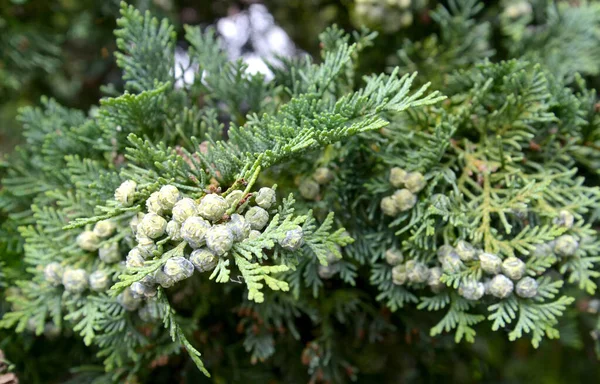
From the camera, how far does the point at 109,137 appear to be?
73 centimetres

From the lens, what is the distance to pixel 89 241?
72cm

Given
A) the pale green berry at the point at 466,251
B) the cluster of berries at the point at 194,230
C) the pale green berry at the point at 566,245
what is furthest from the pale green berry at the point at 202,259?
the pale green berry at the point at 566,245

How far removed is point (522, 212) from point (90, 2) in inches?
36.8

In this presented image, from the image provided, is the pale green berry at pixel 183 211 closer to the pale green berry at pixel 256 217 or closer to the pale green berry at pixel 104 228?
the pale green berry at pixel 256 217

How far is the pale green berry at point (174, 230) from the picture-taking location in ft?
1.87

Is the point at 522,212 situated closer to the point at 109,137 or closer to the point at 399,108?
the point at 399,108

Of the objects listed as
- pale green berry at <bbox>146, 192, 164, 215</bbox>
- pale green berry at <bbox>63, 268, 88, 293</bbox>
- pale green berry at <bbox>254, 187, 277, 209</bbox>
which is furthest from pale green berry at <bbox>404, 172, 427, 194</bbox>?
pale green berry at <bbox>63, 268, 88, 293</bbox>

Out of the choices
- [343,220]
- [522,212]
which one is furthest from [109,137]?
[522,212]

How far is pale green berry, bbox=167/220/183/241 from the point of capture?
570 millimetres

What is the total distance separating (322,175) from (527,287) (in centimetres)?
29

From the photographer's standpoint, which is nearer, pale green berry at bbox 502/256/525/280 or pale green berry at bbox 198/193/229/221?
pale green berry at bbox 198/193/229/221

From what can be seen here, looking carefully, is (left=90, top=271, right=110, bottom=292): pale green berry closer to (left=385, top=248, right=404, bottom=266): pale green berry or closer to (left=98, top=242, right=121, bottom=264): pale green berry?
(left=98, top=242, right=121, bottom=264): pale green berry

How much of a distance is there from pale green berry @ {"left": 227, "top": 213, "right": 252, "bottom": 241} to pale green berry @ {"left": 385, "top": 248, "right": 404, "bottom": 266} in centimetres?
24

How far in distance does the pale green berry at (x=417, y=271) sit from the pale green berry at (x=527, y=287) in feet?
0.36
